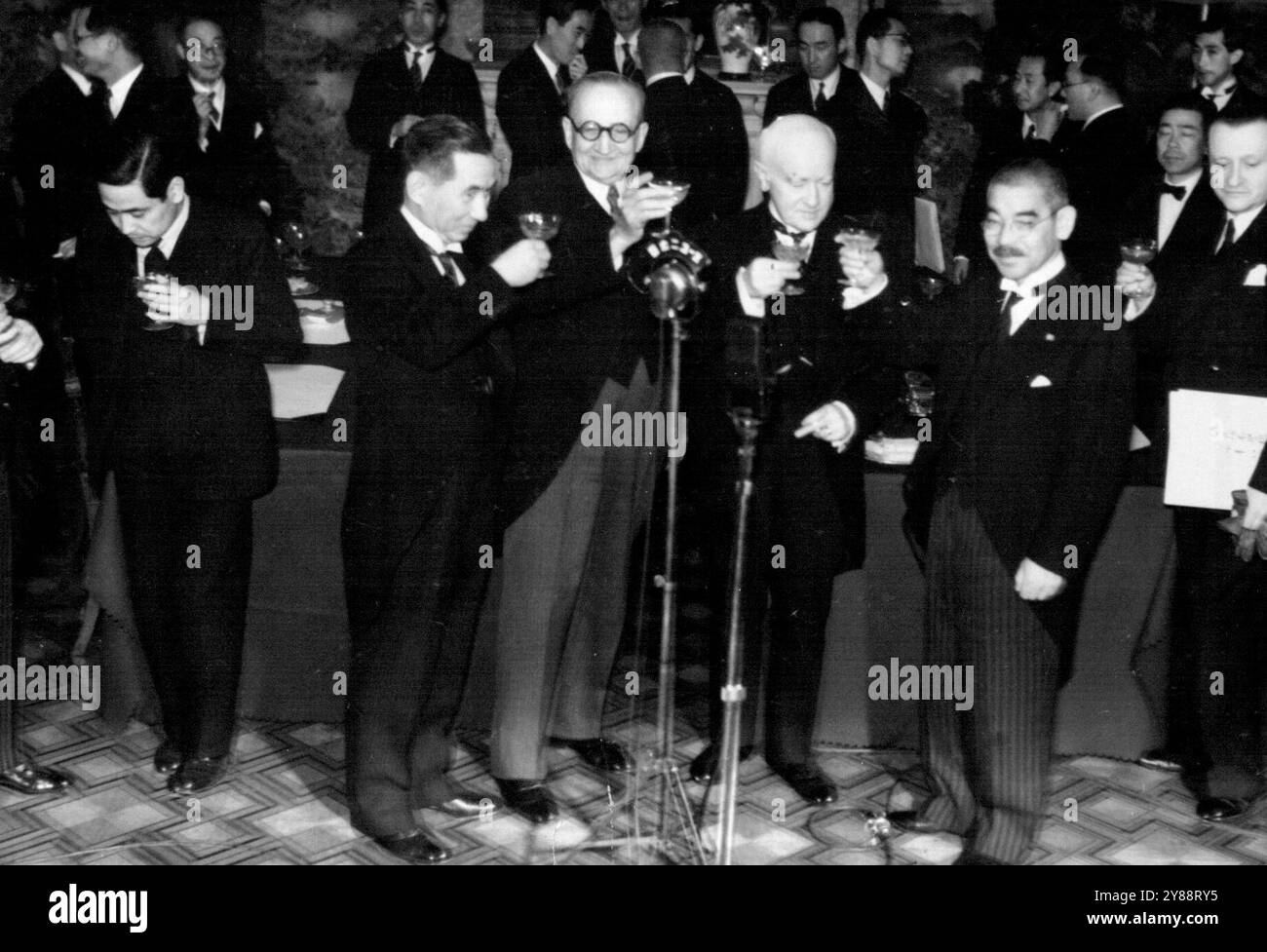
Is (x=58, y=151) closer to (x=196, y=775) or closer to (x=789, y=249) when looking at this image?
(x=196, y=775)

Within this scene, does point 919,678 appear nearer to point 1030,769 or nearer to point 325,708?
point 1030,769

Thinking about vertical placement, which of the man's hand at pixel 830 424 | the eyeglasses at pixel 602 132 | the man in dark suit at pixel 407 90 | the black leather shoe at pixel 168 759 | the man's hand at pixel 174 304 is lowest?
the black leather shoe at pixel 168 759

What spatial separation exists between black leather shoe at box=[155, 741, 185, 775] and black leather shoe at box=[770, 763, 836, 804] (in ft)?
4.45

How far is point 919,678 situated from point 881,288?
2.98ft

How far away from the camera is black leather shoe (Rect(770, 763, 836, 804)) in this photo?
3408mm

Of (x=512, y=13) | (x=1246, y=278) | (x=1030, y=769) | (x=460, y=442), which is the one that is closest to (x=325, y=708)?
(x=460, y=442)

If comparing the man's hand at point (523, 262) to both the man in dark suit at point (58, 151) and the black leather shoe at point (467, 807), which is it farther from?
the man in dark suit at point (58, 151)

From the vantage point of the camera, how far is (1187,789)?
350 centimetres

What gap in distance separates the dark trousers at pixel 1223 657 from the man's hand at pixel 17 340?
2.49 meters

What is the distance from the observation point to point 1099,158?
4.47 metres

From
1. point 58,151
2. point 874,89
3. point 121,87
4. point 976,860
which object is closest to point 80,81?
point 121,87

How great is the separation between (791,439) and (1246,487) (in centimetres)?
97

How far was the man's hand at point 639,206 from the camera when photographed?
9.51 feet

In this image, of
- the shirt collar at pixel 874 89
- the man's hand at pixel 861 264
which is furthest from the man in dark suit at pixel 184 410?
the shirt collar at pixel 874 89
